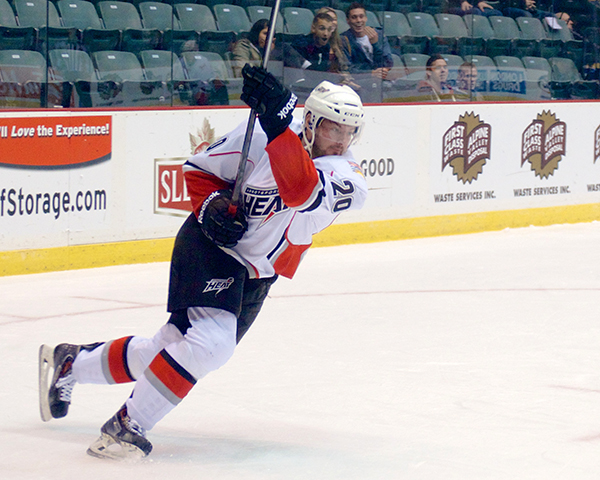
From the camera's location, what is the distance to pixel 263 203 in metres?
2.92

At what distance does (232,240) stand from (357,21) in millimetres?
5840

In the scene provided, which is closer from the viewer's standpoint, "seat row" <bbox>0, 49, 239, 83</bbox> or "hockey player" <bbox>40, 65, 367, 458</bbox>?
"hockey player" <bbox>40, 65, 367, 458</bbox>

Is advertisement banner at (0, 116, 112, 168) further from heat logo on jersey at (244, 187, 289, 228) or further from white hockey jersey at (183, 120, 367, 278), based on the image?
heat logo on jersey at (244, 187, 289, 228)

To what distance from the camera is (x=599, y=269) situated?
703 centimetres

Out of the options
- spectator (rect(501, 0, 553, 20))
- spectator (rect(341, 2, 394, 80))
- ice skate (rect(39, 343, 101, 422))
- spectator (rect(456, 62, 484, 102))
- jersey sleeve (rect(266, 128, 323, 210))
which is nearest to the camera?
jersey sleeve (rect(266, 128, 323, 210))

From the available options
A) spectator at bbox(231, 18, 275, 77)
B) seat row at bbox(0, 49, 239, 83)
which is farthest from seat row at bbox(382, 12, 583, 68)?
seat row at bbox(0, 49, 239, 83)

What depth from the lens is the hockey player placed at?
2.65m

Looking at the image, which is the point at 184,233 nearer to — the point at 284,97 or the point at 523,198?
the point at 284,97

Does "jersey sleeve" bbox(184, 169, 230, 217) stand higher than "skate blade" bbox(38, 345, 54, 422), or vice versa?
"jersey sleeve" bbox(184, 169, 230, 217)

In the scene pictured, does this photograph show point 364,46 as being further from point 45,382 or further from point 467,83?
point 45,382

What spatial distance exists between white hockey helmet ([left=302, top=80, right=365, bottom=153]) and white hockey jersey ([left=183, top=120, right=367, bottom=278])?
0.34 ft

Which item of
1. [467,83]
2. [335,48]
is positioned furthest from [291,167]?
[467,83]

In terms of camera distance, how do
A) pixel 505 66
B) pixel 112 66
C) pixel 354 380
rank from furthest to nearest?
pixel 505 66, pixel 112 66, pixel 354 380

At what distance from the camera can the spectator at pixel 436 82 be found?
878 cm
